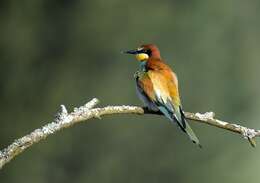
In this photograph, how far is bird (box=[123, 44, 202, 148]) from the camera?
320 centimetres

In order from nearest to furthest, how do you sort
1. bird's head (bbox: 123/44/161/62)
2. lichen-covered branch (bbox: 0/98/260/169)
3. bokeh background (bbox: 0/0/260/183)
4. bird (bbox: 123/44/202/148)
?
1. lichen-covered branch (bbox: 0/98/260/169)
2. bird (bbox: 123/44/202/148)
3. bird's head (bbox: 123/44/161/62)
4. bokeh background (bbox: 0/0/260/183)

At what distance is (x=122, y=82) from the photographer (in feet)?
43.3

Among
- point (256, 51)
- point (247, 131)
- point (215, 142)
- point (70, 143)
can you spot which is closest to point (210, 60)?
point (256, 51)

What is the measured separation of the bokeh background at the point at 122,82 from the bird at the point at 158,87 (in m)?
6.55

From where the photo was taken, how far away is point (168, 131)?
11273 millimetres

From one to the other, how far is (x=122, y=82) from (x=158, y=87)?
9866 millimetres

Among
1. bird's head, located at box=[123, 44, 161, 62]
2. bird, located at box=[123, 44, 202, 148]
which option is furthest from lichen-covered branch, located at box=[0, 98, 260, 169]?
bird's head, located at box=[123, 44, 161, 62]

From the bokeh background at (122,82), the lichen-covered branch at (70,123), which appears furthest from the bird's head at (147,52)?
the bokeh background at (122,82)

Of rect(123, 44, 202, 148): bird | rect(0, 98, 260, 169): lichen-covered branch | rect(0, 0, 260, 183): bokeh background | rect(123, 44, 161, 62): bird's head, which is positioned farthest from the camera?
rect(0, 0, 260, 183): bokeh background

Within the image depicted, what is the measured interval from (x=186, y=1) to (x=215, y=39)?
2211mm

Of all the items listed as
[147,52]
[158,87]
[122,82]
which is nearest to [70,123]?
[158,87]

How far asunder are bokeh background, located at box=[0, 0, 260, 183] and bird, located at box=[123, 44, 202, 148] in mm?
6548

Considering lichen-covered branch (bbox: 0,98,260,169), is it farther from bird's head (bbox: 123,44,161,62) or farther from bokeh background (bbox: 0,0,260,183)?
bokeh background (bbox: 0,0,260,183)

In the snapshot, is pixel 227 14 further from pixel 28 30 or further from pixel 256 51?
pixel 28 30
